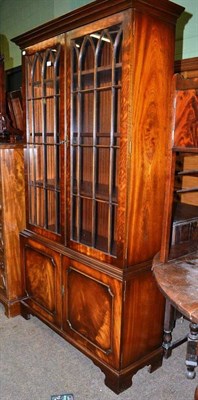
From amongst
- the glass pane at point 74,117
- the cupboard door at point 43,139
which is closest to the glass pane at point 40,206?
the cupboard door at point 43,139

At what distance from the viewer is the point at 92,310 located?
194 cm

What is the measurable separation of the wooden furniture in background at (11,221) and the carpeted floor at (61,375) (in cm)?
34

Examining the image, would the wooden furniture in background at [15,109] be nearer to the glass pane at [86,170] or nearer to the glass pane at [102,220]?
the glass pane at [86,170]

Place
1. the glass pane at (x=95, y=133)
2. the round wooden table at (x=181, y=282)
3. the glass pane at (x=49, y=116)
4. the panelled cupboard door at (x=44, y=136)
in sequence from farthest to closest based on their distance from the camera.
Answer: the glass pane at (x=49, y=116)
the panelled cupboard door at (x=44, y=136)
the glass pane at (x=95, y=133)
the round wooden table at (x=181, y=282)

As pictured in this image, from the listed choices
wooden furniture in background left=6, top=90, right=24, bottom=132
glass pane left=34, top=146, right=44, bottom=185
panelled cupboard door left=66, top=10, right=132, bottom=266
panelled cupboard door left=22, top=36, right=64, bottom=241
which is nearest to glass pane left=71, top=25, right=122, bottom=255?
panelled cupboard door left=66, top=10, right=132, bottom=266

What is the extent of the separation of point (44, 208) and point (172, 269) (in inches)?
46.5

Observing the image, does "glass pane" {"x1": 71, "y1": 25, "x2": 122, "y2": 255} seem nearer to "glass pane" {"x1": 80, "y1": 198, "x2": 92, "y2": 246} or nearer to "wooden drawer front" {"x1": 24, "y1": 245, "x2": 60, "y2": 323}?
"glass pane" {"x1": 80, "y1": 198, "x2": 92, "y2": 246}

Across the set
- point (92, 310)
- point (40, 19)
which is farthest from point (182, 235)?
point (40, 19)

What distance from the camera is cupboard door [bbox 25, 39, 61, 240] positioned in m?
2.09

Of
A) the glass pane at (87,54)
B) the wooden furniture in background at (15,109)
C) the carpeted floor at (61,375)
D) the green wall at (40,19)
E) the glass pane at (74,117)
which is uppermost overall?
the green wall at (40,19)

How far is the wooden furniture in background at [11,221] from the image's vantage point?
2422mm

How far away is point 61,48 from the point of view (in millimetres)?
1901

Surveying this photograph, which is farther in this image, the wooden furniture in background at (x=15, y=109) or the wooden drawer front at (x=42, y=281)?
the wooden furniture in background at (x=15, y=109)

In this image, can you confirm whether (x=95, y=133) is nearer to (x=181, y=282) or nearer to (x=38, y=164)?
(x=38, y=164)
